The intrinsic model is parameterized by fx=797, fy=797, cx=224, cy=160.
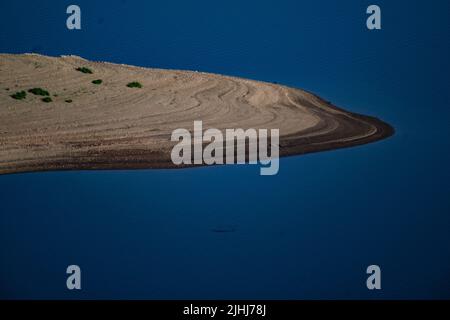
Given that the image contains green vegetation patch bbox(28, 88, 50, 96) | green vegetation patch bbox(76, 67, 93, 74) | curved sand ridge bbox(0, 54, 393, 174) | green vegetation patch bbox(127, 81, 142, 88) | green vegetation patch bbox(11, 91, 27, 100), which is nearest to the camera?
curved sand ridge bbox(0, 54, 393, 174)

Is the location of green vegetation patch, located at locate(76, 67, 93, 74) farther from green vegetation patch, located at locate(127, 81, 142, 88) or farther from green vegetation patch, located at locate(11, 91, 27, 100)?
green vegetation patch, located at locate(11, 91, 27, 100)

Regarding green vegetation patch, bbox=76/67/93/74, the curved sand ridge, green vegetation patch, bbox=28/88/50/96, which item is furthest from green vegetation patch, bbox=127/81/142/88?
green vegetation patch, bbox=28/88/50/96

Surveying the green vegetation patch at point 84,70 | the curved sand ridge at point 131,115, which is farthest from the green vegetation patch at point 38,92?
the green vegetation patch at point 84,70

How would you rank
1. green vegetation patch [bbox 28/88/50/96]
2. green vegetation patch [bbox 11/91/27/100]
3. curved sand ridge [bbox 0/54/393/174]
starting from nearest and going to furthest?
1. curved sand ridge [bbox 0/54/393/174]
2. green vegetation patch [bbox 11/91/27/100]
3. green vegetation patch [bbox 28/88/50/96]

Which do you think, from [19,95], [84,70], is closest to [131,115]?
[19,95]

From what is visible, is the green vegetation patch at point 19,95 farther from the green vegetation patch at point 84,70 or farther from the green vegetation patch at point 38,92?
the green vegetation patch at point 84,70

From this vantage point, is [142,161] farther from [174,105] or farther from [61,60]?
[61,60]

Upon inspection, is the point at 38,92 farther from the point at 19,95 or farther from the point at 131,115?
the point at 131,115

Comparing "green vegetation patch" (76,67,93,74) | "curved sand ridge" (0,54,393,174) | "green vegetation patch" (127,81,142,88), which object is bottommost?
"curved sand ridge" (0,54,393,174)

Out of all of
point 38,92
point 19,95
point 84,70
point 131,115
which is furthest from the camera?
point 84,70
